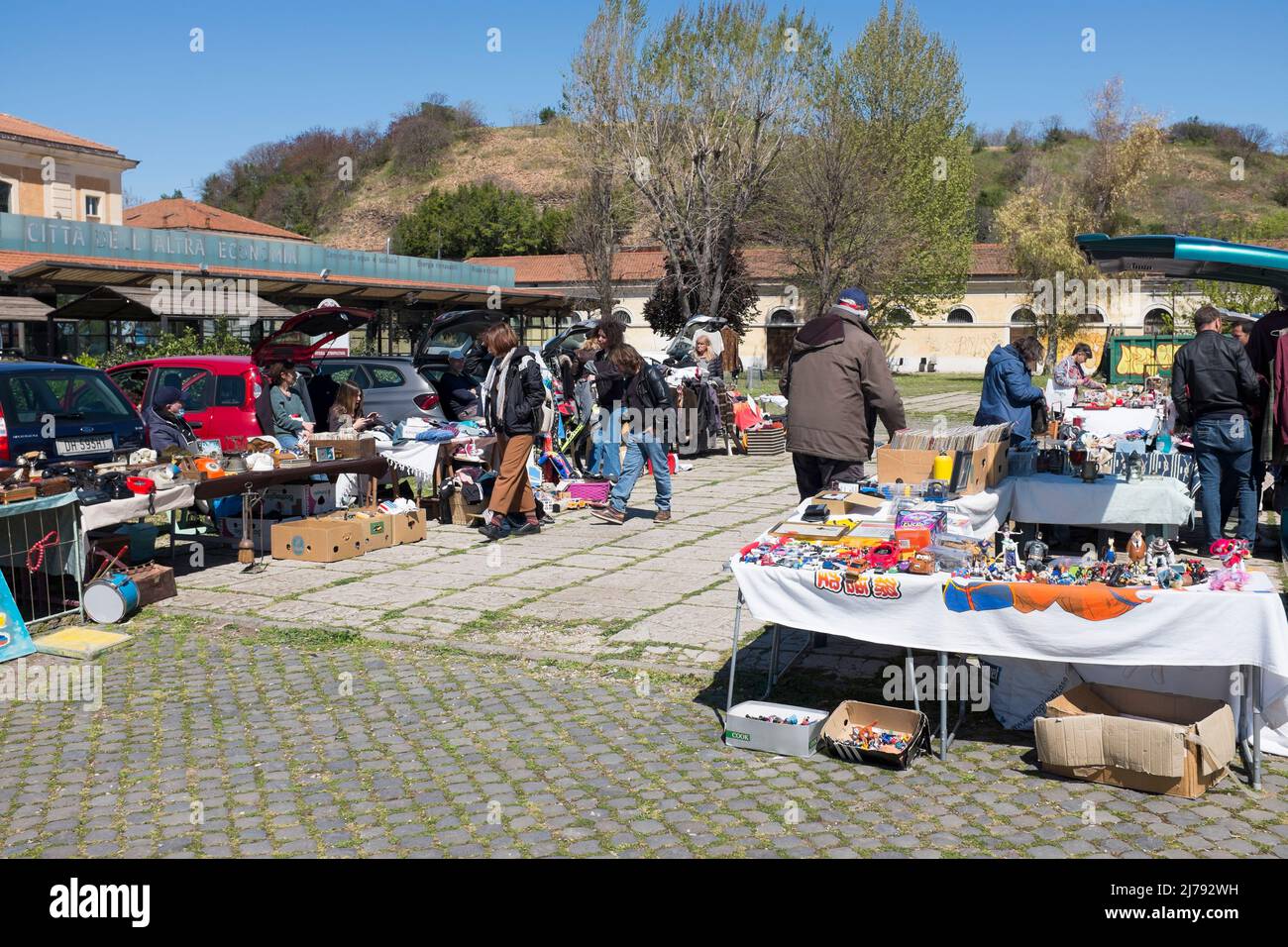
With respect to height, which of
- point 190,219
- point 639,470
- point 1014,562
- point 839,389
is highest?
point 190,219

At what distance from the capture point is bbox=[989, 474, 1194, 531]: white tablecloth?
7.80 meters

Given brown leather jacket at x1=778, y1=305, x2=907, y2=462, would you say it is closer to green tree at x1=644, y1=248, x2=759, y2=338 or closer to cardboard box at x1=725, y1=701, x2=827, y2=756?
cardboard box at x1=725, y1=701, x2=827, y2=756

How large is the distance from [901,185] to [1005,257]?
41.1 feet

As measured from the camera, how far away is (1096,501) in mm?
7824

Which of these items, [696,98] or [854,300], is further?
[696,98]

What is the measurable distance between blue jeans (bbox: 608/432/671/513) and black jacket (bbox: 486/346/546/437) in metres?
1.06

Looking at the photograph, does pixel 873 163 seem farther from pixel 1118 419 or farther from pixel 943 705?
pixel 943 705

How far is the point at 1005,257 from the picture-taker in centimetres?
5012

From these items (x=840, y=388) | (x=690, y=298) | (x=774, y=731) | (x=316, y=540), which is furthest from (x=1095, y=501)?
(x=690, y=298)

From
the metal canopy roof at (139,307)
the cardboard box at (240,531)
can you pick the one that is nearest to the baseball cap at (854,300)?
the cardboard box at (240,531)

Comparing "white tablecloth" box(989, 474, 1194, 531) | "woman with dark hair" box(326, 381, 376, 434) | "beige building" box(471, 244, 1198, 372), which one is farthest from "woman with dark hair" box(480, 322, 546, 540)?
"beige building" box(471, 244, 1198, 372)

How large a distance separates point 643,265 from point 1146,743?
5413 centimetres

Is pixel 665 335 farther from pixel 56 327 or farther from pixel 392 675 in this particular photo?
pixel 392 675

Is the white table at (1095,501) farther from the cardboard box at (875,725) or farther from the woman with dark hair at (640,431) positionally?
the woman with dark hair at (640,431)
